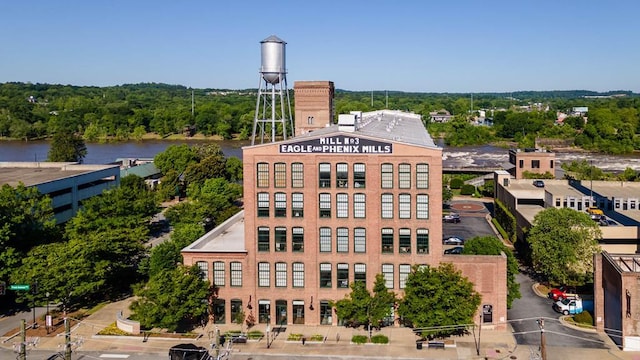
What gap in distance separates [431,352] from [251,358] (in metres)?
13.6

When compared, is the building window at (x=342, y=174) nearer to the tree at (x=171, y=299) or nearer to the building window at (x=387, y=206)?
the building window at (x=387, y=206)

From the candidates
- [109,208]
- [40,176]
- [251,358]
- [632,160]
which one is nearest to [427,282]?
[251,358]

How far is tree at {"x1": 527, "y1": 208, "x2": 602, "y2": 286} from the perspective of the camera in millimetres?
60219

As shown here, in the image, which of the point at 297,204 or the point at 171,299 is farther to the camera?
the point at 297,204

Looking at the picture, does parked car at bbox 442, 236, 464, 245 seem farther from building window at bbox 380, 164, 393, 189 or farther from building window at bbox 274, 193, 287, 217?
building window at bbox 274, 193, 287, 217

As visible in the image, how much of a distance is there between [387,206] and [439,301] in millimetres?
Result: 8926

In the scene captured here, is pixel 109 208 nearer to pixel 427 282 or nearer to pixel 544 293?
pixel 427 282

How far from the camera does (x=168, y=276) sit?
170 ft

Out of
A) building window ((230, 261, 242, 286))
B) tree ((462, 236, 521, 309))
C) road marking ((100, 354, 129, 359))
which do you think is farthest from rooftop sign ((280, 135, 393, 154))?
road marking ((100, 354, 129, 359))

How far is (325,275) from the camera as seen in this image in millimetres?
54000

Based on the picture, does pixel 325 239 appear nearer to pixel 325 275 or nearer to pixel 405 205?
pixel 325 275

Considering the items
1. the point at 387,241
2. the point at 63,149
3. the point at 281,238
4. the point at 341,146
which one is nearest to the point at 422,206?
the point at 387,241

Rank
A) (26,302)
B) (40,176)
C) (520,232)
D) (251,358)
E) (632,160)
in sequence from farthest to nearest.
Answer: (632,160) < (40,176) < (520,232) < (26,302) < (251,358)

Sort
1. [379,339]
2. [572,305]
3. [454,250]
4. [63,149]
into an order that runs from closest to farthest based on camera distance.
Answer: [379,339] < [572,305] < [454,250] < [63,149]
